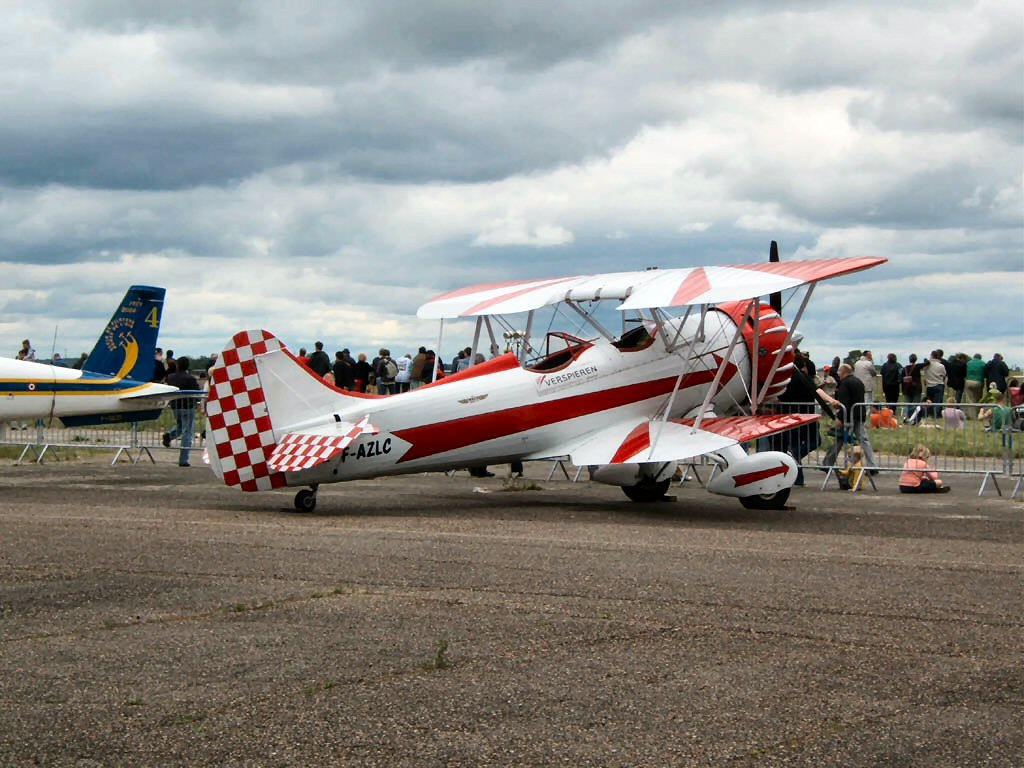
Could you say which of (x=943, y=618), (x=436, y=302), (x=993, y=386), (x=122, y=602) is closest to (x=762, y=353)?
(x=436, y=302)

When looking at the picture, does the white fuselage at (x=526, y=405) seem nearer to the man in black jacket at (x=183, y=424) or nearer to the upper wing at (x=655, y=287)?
the upper wing at (x=655, y=287)

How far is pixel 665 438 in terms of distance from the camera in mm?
14039

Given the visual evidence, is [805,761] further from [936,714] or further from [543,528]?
[543,528]

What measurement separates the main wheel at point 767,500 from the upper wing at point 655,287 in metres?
2.47

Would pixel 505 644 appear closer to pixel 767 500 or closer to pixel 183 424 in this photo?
pixel 767 500

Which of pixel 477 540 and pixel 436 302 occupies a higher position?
pixel 436 302

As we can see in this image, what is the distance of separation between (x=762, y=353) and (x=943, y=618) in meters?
9.05

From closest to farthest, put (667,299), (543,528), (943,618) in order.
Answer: (943,618)
(543,528)
(667,299)

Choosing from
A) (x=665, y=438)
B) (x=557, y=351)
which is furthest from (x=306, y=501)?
(x=665, y=438)

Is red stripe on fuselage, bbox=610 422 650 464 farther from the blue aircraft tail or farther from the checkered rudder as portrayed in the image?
the blue aircraft tail

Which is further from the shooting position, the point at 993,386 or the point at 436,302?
the point at 993,386

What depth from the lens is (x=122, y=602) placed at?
779 centimetres

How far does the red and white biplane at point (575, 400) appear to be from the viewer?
13016 mm

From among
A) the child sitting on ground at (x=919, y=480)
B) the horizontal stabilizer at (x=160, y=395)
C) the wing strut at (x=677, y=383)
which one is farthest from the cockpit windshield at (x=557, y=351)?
the horizontal stabilizer at (x=160, y=395)
